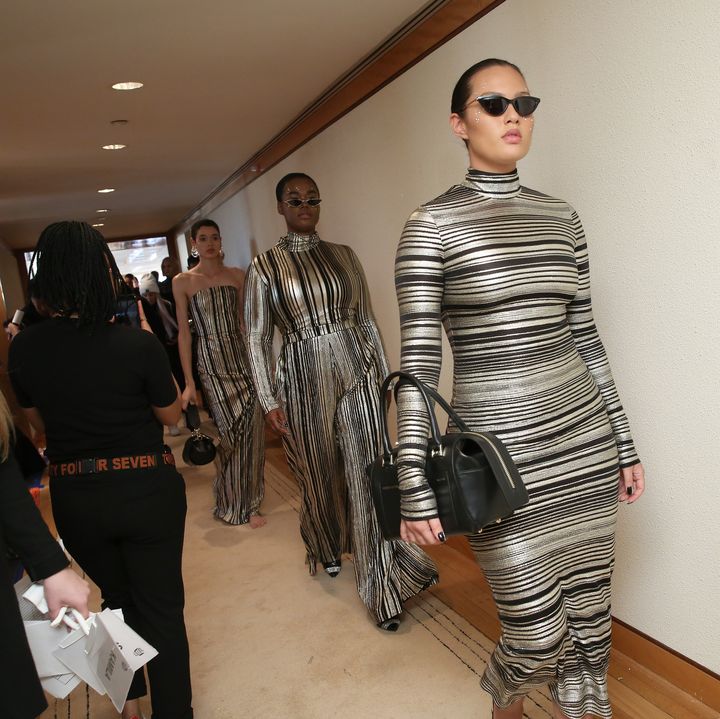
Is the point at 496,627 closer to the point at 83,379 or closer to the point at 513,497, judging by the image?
the point at 513,497


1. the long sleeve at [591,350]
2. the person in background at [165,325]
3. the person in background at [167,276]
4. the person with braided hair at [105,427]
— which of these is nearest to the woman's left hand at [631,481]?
the long sleeve at [591,350]

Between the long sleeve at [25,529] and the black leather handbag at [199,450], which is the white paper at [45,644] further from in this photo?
the black leather handbag at [199,450]

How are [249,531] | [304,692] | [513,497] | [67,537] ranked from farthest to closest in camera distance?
[249,531] → [304,692] → [67,537] → [513,497]

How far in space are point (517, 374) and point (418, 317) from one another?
0.25m

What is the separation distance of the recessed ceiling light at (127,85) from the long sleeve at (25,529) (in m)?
2.81

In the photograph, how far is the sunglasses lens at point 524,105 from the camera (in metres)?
1.79

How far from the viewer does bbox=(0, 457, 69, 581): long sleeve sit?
4.93ft

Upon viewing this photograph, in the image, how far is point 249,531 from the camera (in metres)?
4.38

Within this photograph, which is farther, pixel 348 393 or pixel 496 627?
pixel 348 393

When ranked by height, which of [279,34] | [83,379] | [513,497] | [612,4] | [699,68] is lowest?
[513,497]

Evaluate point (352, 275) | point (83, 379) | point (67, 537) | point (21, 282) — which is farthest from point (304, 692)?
point (21, 282)

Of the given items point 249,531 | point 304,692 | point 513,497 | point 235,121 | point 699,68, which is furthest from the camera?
point 235,121

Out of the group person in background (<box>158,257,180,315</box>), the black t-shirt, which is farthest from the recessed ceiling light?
person in background (<box>158,257,180,315</box>)

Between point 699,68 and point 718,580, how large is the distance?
1322 mm
